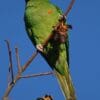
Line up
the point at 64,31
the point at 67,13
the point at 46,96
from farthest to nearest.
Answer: the point at 64,31
the point at 67,13
the point at 46,96

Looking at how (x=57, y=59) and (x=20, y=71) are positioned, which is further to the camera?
(x=57, y=59)

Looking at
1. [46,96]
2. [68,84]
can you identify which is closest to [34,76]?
[46,96]

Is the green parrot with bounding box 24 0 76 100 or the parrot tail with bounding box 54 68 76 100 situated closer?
the parrot tail with bounding box 54 68 76 100

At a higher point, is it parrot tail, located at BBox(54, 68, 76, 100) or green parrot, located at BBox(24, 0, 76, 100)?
green parrot, located at BBox(24, 0, 76, 100)

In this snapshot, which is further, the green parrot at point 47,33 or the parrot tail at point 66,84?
the green parrot at point 47,33

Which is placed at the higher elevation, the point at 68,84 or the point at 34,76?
the point at 34,76

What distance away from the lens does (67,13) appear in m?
1.75

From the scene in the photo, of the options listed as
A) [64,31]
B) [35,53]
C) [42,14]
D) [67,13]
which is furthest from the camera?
[42,14]

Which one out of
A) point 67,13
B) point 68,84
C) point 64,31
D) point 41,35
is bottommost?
point 68,84

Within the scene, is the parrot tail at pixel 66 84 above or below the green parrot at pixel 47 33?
below

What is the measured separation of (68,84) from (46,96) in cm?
186

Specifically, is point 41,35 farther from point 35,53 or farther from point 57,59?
point 35,53

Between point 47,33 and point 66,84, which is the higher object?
point 47,33

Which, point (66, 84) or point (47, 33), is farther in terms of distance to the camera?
point (47, 33)
